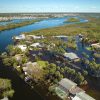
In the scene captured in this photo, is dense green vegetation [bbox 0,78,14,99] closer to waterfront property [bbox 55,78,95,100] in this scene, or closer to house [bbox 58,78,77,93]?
waterfront property [bbox 55,78,95,100]

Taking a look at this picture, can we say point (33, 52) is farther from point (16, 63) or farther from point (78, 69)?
point (78, 69)

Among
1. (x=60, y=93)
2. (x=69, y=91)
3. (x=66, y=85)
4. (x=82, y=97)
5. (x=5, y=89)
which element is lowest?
(x=60, y=93)

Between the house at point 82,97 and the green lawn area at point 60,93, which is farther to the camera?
the green lawn area at point 60,93

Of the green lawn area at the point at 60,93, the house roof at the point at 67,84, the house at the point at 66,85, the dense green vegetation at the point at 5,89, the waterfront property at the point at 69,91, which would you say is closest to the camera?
the waterfront property at the point at 69,91

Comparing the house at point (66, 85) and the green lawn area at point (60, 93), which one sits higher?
the house at point (66, 85)

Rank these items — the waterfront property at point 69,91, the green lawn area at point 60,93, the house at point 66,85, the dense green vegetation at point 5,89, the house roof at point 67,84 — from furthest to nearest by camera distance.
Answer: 1. the house roof at point 67,84
2. the house at point 66,85
3. the green lawn area at point 60,93
4. the dense green vegetation at point 5,89
5. the waterfront property at point 69,91

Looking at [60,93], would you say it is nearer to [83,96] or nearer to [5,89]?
[83,96]

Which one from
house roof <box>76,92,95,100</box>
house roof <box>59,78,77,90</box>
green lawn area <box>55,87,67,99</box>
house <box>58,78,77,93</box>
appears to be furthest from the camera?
house roof <box>59,78,77,90</box>

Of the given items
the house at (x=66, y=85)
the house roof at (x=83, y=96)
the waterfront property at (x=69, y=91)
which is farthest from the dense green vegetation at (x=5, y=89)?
the house roof at (x=83, y=96)

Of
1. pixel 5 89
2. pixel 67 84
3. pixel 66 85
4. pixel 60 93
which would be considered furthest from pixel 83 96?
pixel 5 89

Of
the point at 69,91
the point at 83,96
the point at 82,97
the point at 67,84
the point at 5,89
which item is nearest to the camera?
the point at 82,97

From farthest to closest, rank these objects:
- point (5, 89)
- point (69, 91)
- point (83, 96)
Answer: point (5, 89), point (69, 91), point (83, 96)

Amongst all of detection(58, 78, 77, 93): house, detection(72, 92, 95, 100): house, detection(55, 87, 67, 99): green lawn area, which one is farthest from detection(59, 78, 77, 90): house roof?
detection(72, 92, 95, 100): house

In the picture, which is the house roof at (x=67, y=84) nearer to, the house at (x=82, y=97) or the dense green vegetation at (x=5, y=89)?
the house at (x=82, y=97)
